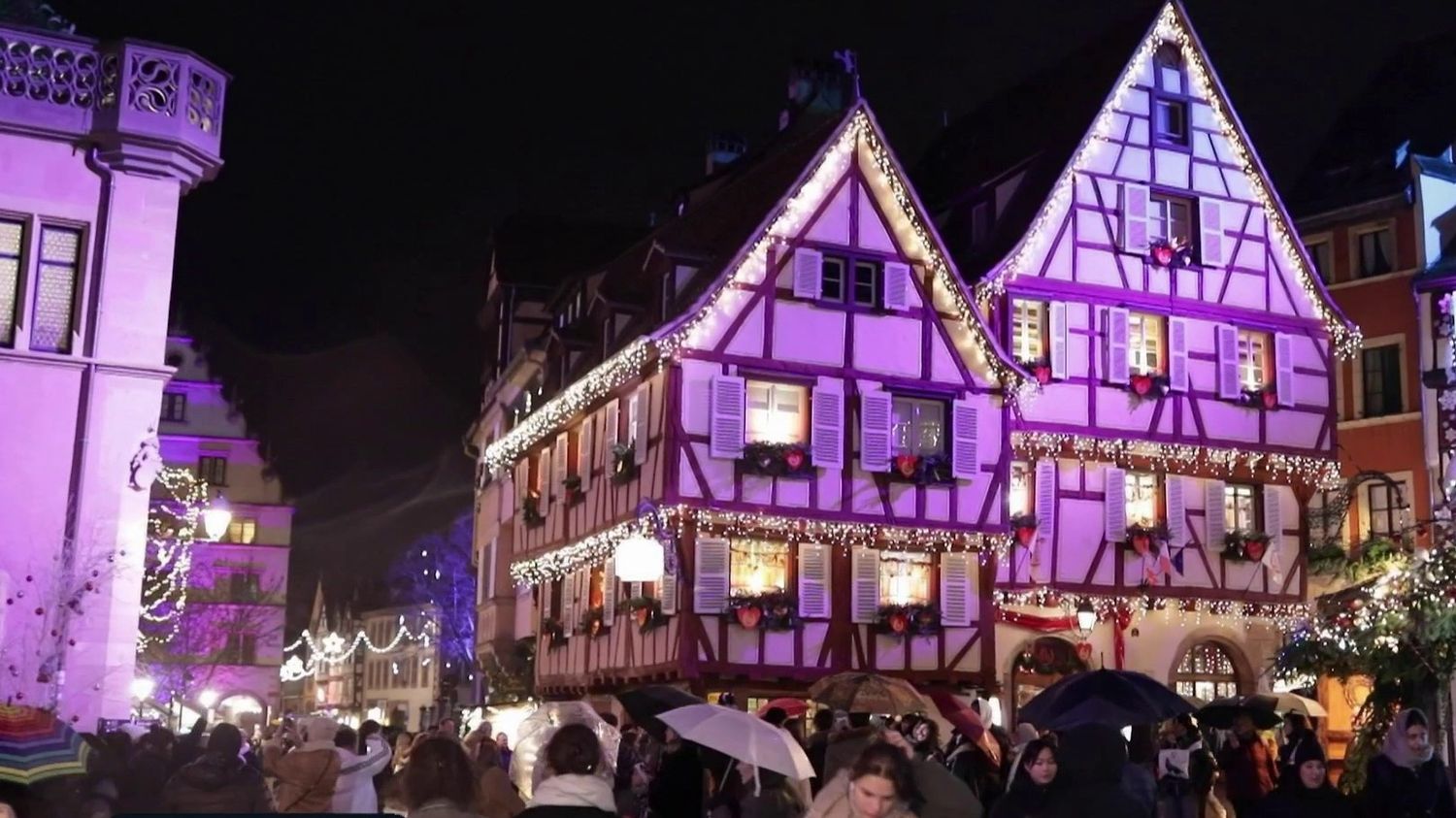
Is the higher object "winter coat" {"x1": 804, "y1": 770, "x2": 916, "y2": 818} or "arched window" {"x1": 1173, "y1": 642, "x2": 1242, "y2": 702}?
"arched window" {"x1": 1173, "y1": 642, "x2": 1242, "y2": 702}

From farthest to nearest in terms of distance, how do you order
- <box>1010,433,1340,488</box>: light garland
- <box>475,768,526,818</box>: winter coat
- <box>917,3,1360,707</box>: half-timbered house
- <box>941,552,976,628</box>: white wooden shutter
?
1. <box>917,3,1360,707</box>: half-timbered house
2. <box>1010,433,1340,488</box>: light garland
3. <box>941,552,976,628</box>: white wooden shutter
4. <box>475,768,526,818</box>: winter coat

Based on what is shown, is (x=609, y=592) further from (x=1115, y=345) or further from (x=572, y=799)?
(x=572, y=799)

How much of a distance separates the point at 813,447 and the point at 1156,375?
690 centimetres

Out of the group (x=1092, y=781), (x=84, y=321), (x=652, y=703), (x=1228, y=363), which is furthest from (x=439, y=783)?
(x=1228, y=363)

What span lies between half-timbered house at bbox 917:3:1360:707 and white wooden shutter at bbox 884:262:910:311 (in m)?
1.61

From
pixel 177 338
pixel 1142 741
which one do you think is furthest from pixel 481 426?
pixel 1142 741

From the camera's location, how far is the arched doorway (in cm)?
3084

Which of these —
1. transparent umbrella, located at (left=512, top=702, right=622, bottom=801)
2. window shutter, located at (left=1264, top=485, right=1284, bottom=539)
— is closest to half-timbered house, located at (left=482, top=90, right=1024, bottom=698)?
window shutter, located at (left=1264, top=485, right=1284, bottom=539)

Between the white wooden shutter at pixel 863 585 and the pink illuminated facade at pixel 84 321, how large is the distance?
13.9 metres

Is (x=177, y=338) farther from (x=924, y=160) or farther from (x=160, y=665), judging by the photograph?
(x=924, y=160)

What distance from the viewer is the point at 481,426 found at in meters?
48.7

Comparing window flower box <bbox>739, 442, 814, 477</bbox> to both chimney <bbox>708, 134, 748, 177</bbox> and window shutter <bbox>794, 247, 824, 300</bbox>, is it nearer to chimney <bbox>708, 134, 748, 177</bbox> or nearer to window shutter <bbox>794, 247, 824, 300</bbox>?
window shutter <bbox>794, 247, 824, 300</bbox>

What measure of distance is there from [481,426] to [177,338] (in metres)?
12.2

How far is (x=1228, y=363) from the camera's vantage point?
31.7 metres
